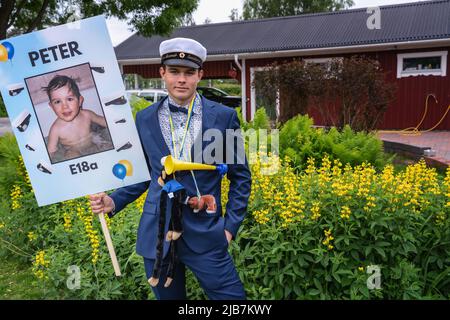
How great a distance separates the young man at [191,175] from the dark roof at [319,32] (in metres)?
12.2

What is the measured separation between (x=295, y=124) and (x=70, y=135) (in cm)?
394

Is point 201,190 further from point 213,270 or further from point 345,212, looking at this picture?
point 345,212

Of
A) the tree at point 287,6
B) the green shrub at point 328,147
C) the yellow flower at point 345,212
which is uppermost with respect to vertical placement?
the tree at point 287,6

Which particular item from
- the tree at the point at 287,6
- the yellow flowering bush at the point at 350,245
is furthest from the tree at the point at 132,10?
the tree at the point at 287,6

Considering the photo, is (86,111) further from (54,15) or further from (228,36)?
(228,36)

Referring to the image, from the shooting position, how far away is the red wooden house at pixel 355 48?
1271 centimetres

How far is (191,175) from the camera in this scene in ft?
6.90

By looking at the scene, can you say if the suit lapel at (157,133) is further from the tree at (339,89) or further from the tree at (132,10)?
the tree at (132,10)

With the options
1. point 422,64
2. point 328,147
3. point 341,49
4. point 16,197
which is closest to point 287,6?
point 341,49

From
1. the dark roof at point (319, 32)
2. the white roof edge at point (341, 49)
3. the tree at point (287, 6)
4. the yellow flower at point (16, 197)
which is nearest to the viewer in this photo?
the yellow flower at point (16, 197)

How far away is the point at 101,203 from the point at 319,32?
49.2 ft

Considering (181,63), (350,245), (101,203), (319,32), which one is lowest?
(350,245)

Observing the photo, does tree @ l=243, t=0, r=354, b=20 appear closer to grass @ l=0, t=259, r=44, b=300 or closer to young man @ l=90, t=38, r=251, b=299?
grass @ l=0, t=259, r=44, b=300

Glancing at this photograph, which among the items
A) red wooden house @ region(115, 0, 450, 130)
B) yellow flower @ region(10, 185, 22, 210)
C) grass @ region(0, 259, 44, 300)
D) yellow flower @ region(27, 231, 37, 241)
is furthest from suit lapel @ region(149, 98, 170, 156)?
red wooden house @ region(115, 0, 450, 130)
